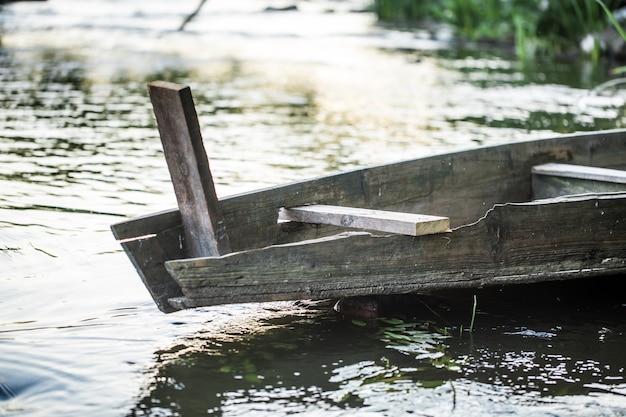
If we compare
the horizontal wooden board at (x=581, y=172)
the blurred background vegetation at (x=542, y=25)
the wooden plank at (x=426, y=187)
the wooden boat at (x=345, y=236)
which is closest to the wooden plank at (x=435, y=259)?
the wooden boat at (x=345, y=236)

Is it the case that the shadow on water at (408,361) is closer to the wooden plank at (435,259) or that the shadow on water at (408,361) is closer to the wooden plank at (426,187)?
the wooden plank at (435,259)

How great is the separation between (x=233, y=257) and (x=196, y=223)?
0.36 meters

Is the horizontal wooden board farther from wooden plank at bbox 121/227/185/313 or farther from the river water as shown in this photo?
wooden plank at bbox 121/227/185/313

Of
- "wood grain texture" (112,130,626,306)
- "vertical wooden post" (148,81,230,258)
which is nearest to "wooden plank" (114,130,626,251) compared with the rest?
"wood grain texture" (112,130,626,306)

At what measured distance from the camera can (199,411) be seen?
2982 millimetres

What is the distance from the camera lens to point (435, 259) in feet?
11.5

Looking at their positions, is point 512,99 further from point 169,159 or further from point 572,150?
point 169,159

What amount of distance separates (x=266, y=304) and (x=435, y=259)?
2.70 feet

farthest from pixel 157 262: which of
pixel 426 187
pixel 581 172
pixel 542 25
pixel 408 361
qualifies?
pixel 542 25

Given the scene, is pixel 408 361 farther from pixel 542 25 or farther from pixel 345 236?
pixel 542 25

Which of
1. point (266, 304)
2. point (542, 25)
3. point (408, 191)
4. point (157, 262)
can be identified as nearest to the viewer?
point (157, 262)

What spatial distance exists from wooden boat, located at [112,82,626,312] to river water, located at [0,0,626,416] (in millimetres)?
257

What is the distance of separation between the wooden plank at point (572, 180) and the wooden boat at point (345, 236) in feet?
0.05

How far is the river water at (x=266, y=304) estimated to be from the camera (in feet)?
10.3
